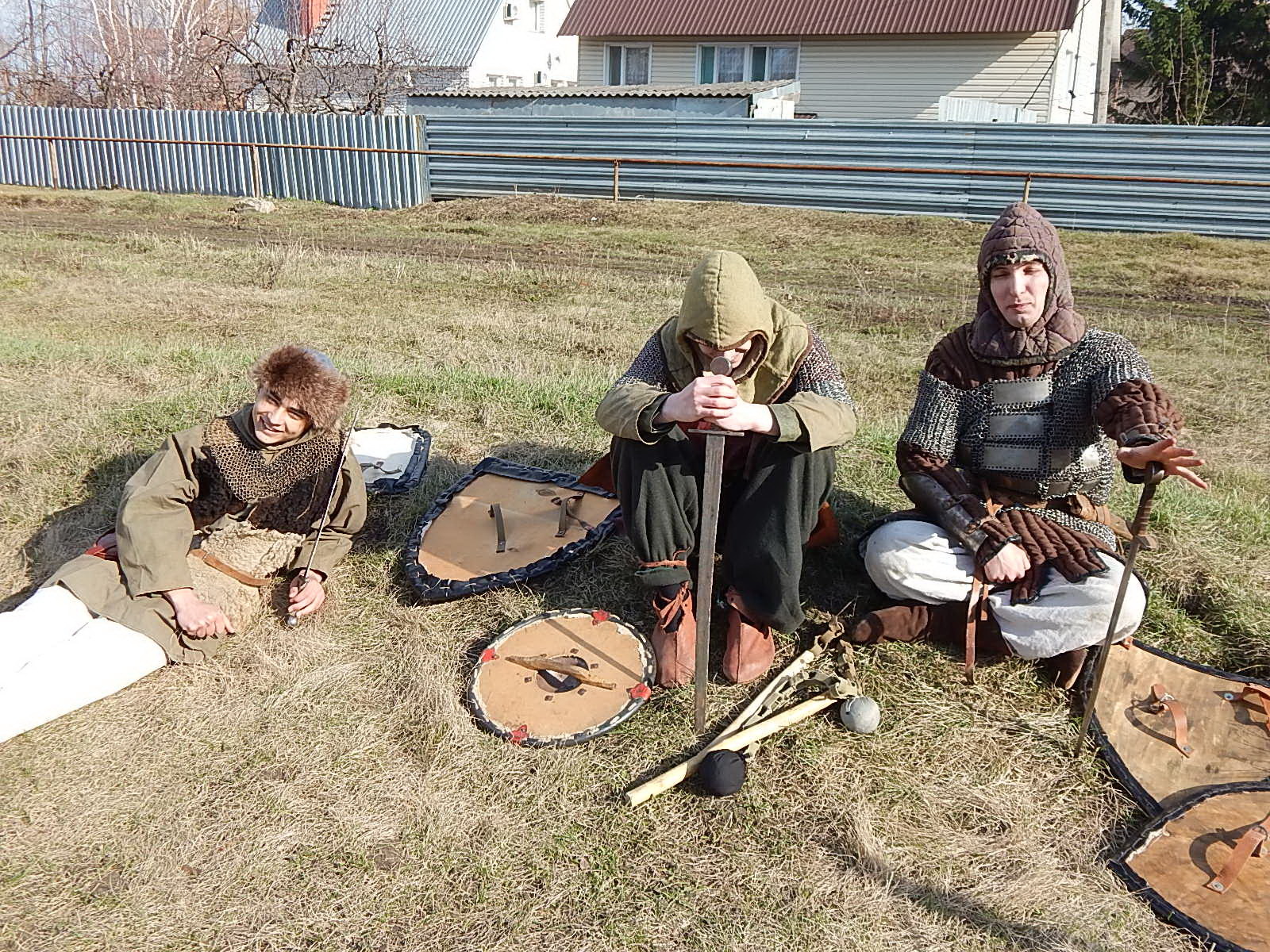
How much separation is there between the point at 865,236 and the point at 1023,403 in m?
10.1

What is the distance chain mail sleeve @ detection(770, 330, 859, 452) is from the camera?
2.65 m

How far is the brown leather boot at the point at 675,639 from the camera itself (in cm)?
289

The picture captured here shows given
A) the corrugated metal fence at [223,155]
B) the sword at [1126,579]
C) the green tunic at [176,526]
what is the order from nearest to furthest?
the sword at [1126,579] → the green tunic at [176,526] → the corrugated metal fence at [223,155]

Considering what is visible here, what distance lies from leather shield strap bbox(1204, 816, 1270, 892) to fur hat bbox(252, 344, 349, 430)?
2734 mm

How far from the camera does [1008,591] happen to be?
2.89 m

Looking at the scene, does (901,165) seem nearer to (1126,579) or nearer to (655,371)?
(655,371)

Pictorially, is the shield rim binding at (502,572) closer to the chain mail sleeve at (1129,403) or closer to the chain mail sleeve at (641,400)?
the chain mail sleeve at (641,400)

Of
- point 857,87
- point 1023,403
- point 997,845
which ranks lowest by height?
point 997,845

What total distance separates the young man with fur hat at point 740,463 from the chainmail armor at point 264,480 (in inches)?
42.5

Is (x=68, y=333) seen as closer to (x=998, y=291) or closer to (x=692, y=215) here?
(x=998, y=291)

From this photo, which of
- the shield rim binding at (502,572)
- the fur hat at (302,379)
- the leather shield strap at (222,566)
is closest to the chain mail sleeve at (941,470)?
A: the shield rim binding at (502,572)

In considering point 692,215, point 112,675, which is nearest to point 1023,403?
point 112,675

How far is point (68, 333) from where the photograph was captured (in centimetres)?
660

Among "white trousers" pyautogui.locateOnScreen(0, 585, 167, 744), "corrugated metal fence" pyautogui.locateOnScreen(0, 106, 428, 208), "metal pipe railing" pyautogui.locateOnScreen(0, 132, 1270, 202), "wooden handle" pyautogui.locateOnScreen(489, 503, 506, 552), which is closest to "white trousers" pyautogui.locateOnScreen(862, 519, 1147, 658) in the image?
"wooden handle" pyautogui.locateOnScreen(489, 503, 506, 552)
